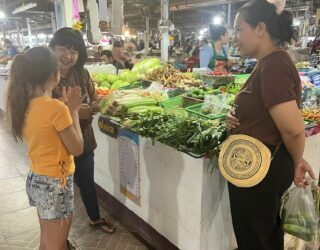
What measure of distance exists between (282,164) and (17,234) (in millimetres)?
2619

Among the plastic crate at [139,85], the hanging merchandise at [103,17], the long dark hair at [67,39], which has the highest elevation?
the hanging merchandise at [103,17]

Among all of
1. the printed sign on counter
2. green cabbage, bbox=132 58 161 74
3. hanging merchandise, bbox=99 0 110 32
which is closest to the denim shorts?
the printed sign on counter

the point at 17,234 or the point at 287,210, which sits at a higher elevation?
the point at 287,210

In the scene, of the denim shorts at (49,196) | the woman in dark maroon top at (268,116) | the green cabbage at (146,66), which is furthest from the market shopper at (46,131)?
the green cabbage at (146,66)

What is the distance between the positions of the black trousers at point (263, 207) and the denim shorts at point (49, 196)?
→ 3.44 ft

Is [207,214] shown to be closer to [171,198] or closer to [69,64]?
[171,198]

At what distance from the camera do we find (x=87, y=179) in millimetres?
2814

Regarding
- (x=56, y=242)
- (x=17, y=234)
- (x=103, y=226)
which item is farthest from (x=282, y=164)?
(x=17, y=234)

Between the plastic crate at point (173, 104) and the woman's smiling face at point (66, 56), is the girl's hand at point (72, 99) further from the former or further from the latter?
the plastic crate at point (173, 104)

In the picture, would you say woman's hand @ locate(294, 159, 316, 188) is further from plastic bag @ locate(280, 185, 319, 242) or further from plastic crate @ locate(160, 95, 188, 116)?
plastic crate @ locate(160, 95, 188, 116)

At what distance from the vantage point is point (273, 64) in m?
1.59

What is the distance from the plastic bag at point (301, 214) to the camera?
1978 mm

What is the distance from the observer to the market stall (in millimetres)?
2213

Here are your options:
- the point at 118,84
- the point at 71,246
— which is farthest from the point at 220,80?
the point at 71,246
